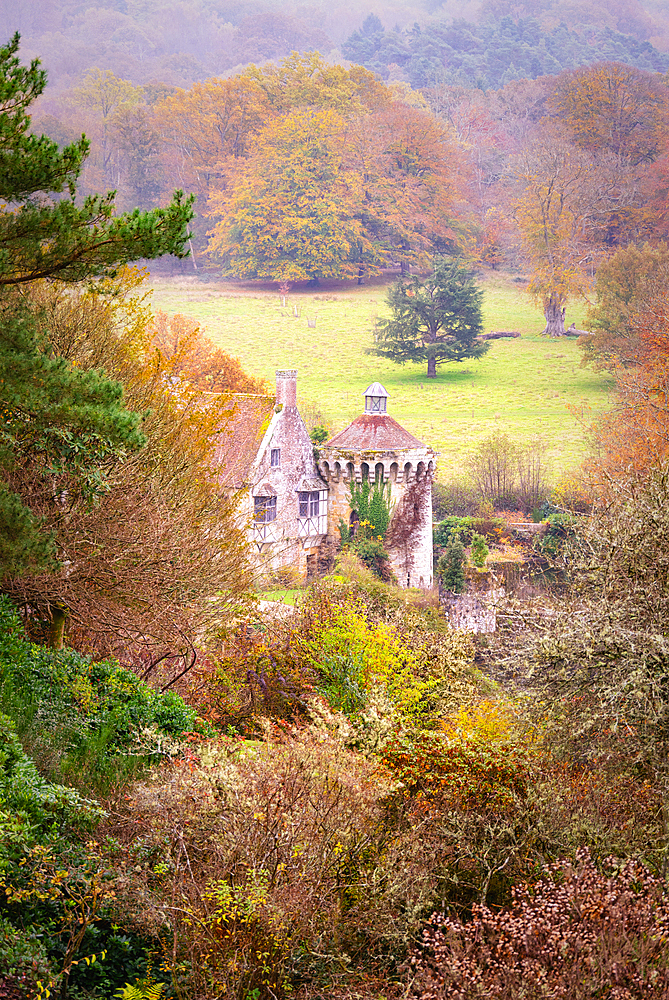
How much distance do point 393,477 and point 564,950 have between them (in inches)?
925

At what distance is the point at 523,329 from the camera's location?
46656 millimetres

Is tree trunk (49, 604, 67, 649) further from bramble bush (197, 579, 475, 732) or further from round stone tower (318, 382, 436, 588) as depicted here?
round stone tower (318, 382, 436, 588)

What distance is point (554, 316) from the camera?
152 ft

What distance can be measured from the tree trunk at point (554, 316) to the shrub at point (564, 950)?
41896mm

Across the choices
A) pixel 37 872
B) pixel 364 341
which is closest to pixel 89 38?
pixel 364 341

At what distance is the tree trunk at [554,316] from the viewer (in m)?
46.2

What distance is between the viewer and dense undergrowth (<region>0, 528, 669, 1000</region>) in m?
5.94

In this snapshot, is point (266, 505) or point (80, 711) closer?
point (80, 711)

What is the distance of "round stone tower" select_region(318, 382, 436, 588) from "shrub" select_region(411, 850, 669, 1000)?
22553 mm

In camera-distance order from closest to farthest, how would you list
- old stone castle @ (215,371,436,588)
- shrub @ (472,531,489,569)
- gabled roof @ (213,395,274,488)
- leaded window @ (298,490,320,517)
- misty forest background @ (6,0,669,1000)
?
misty forest background @ (6,0,669,1000), gabled roof @ (213,395,274,488), old stone castle @ (215,371,436,588), leaded window @ (298,490,320,517), shrub @ (472,531,489,569)

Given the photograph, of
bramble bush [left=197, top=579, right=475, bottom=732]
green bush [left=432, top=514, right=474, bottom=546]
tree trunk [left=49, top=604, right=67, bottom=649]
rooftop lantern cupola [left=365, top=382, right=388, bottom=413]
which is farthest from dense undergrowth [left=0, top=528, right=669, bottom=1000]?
green bush [left=432, top=514, right=474, bottom=546]

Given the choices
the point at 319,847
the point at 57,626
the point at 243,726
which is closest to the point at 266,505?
the point at 243,726

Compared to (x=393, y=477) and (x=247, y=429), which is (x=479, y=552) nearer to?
(x=393, y=477)

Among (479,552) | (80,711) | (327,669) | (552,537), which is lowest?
(479,552)
